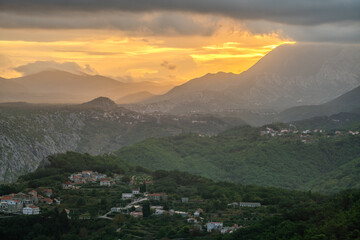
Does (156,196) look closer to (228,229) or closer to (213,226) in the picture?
(213,226)

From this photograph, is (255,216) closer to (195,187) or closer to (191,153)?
(195,187)

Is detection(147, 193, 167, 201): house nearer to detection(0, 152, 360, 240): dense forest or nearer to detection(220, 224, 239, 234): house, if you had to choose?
detection(0, 152, 360, 240): dense forest

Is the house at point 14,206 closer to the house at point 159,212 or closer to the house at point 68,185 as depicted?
the house at point 68,185

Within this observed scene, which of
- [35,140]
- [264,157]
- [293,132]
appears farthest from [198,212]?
[293,132]

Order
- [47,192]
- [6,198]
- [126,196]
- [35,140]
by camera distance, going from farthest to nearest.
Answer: [35,140], [126,196], [47,192], [6,198]

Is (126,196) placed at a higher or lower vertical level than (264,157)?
higher

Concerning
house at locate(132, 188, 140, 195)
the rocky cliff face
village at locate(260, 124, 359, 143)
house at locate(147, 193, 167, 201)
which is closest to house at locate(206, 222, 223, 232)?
house at locate(147, 193, 167, 201)

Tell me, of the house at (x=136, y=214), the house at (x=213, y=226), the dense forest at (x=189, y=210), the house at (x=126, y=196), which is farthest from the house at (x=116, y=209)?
the house at (x=213, y=226)

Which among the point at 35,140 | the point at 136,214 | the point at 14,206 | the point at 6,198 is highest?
the point at 6,198
